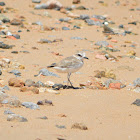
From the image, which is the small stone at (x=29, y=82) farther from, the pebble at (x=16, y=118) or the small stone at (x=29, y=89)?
the pebble at (x=16, y=118)

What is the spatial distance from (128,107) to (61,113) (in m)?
1.51

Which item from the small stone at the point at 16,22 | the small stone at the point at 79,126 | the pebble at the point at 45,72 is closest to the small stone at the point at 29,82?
the pebble at the point at 45,72

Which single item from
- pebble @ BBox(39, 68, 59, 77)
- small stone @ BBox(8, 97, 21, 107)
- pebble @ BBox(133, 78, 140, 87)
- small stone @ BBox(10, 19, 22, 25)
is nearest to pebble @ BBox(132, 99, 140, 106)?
pebble @ BBox(133, 78, 140, 87)

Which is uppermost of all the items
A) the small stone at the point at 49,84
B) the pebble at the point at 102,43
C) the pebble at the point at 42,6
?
the small stone at the point at 49,84

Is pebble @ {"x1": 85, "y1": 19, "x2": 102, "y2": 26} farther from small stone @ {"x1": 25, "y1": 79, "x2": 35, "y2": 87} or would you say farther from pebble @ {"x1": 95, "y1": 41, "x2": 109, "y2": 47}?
small stone @ {"x1": 25, "y1": 79, "x2": 35, "y2": 87}

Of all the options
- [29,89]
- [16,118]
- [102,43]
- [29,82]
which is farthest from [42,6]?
[16,118]

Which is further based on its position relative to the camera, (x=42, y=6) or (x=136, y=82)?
(x=42, y=6)

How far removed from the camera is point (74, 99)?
7.97m

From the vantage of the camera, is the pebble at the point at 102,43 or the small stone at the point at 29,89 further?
the pebble at the point at 102,43

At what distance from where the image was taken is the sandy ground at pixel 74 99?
5816 mm

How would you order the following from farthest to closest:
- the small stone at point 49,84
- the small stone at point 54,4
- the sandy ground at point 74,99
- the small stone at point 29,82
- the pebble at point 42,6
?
1. the small stone at point 54,4
2. the pebble at point 42,6
3. the small stone at point 49,84
4. the small stone at point 29,82
5. the sandy ground at point 74,99

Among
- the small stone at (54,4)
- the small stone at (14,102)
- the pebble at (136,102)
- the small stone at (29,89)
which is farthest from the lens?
the small stone at (54,4)

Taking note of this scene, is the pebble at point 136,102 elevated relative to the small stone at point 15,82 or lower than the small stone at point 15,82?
lower

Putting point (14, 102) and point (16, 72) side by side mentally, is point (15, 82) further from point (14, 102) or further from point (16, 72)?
point (14, 102)
